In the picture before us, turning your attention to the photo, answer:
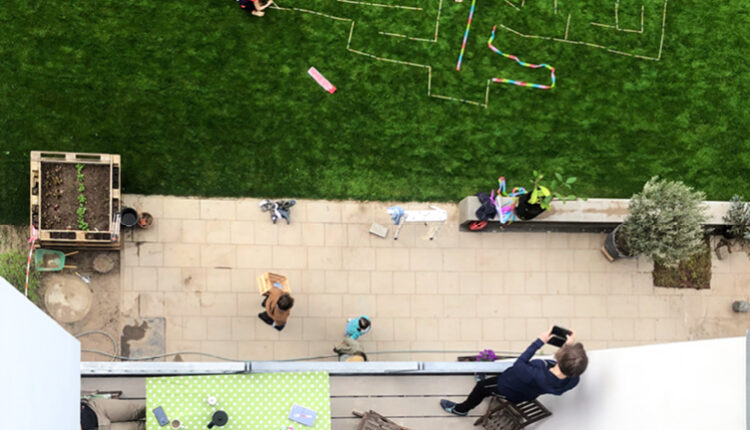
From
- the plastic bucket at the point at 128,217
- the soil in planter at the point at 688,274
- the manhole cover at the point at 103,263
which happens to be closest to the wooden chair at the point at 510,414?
the soil in planter at the point at 688,274

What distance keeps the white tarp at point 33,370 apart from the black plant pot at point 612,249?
7.37 metres

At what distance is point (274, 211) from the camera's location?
9.24 m

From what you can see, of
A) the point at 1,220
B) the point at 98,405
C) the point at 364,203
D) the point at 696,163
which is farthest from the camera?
the point at 696,163

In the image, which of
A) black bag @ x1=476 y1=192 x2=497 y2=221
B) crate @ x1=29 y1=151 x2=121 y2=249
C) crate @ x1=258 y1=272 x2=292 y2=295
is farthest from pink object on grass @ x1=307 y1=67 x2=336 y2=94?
crate @ x1=29 y1=151 x2=121 y2=249

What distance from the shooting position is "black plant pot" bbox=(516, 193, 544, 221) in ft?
29.0

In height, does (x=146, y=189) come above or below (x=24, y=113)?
below

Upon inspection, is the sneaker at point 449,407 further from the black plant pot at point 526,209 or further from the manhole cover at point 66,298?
the manhole cover at point 66,298

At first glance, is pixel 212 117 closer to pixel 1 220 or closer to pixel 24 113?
pixel 24 113

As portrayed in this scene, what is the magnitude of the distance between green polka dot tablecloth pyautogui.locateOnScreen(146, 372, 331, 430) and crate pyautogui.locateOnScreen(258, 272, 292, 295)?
6.56ft

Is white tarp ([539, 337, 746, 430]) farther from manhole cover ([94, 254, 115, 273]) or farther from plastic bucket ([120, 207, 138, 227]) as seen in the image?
manhole cover ([94, 254, 115, 273])

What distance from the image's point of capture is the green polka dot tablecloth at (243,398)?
6582 millimetres

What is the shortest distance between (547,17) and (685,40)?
232cm

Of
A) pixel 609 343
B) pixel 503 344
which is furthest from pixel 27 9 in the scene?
pixel 609 343

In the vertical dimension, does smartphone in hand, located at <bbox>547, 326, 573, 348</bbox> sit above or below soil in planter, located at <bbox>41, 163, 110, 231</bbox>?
below
